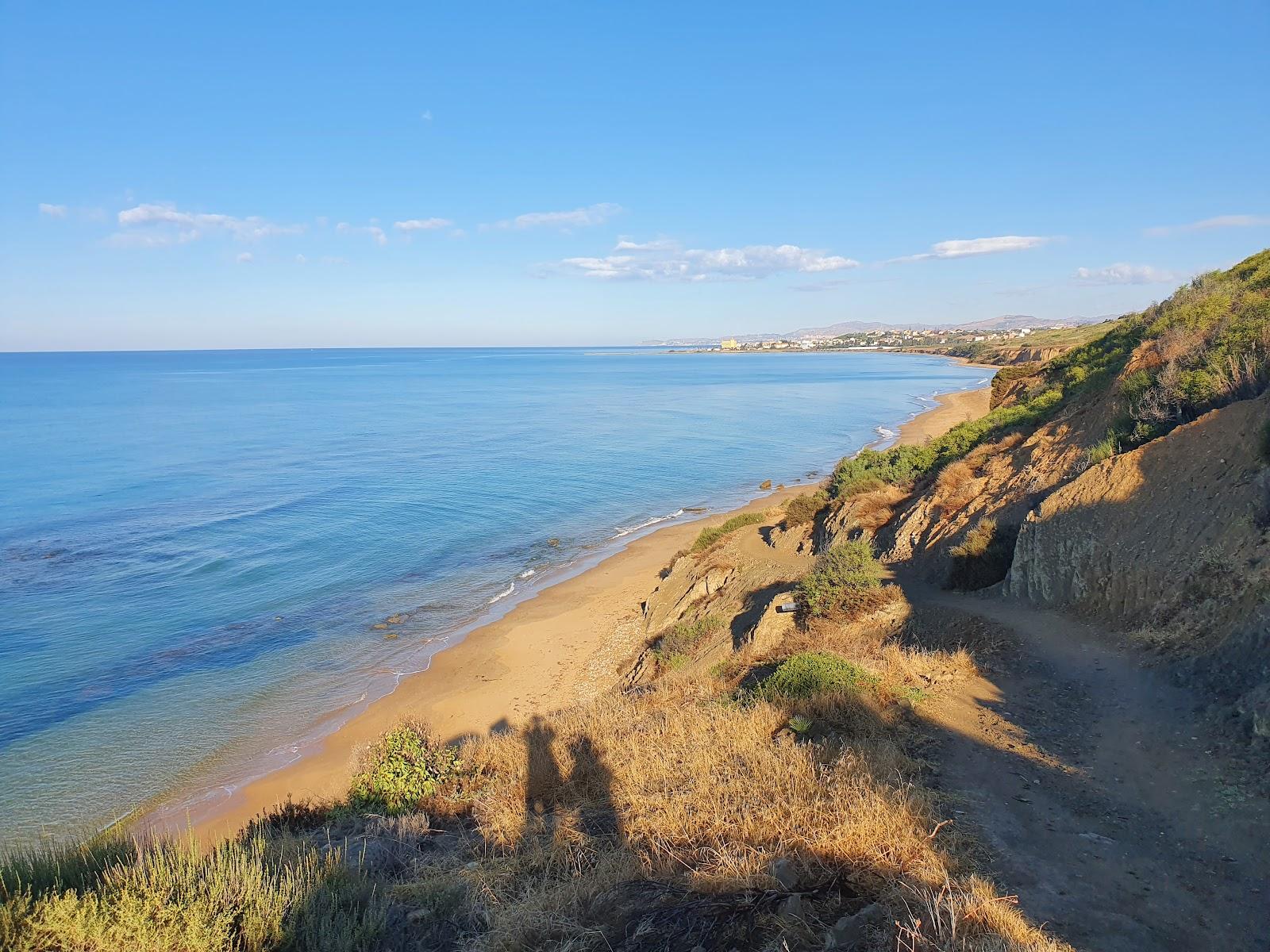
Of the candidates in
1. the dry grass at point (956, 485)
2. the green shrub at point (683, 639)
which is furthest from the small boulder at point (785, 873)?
the dry grass at point (956, 485)

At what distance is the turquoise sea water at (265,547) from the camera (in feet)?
49.1

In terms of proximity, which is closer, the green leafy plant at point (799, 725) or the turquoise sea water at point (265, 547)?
the green leafy plant at point (799, 725)

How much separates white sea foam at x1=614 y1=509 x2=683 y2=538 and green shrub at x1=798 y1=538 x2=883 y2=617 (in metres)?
16.1

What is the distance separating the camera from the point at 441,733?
1476 cm

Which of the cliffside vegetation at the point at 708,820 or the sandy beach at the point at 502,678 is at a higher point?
the cliffside vegetation at the point at 708,820

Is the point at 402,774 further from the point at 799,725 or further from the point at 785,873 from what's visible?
the point at 785,873

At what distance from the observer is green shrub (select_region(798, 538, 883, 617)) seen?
506 inches

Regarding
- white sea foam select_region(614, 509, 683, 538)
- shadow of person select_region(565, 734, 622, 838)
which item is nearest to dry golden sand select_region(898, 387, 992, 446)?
white sea foam select_region(614, 509, 683, 538)

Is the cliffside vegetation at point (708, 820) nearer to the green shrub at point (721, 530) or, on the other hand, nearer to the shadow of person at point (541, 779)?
the shadow of person at point (541, 779)

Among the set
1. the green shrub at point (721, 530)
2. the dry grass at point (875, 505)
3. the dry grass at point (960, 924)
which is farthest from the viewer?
the green shrub at point (721, 530)

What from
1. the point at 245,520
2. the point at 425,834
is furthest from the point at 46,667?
the point at 425,834

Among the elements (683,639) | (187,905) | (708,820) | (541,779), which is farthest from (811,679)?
(683,639)

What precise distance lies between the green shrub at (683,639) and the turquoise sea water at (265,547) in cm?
695

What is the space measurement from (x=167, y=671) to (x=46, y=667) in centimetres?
296
